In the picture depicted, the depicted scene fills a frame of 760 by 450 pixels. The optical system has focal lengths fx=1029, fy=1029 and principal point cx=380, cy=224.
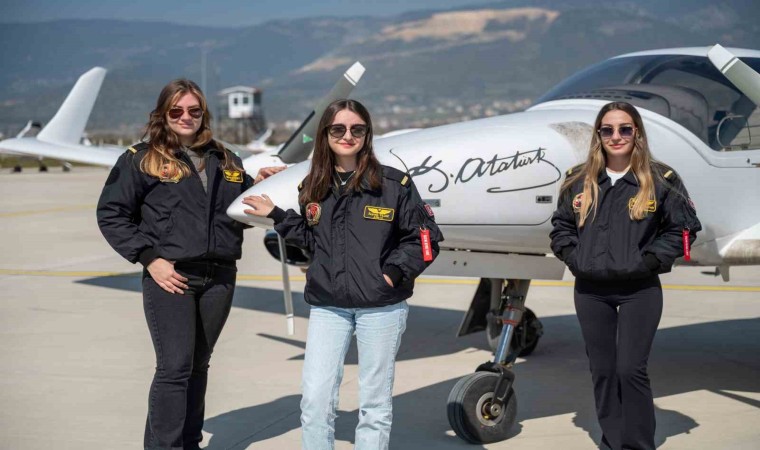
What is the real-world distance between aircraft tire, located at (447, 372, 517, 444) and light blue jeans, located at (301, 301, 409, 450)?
1.52 m

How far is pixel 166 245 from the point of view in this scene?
482 centimetres

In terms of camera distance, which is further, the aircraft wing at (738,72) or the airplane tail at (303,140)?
the airplane tail at (303,140)

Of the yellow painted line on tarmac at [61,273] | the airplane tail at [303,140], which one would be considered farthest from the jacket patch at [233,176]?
the yellow painted line on tarmac at [61,273]

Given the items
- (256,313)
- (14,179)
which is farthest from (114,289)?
(14,179)

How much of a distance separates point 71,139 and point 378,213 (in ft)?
43.5

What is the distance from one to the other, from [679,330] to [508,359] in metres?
3.88

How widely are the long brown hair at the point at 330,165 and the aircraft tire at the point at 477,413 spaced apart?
74.4 inches

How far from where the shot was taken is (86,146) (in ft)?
49.7

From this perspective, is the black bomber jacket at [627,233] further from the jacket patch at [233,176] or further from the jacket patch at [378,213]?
the jacket patch at [233,176]

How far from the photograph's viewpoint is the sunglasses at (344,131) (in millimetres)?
4352

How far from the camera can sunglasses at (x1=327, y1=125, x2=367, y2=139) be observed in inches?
171

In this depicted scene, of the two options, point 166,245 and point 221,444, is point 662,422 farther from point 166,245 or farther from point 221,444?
point 166,245

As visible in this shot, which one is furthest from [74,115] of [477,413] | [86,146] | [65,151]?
[477,413]
